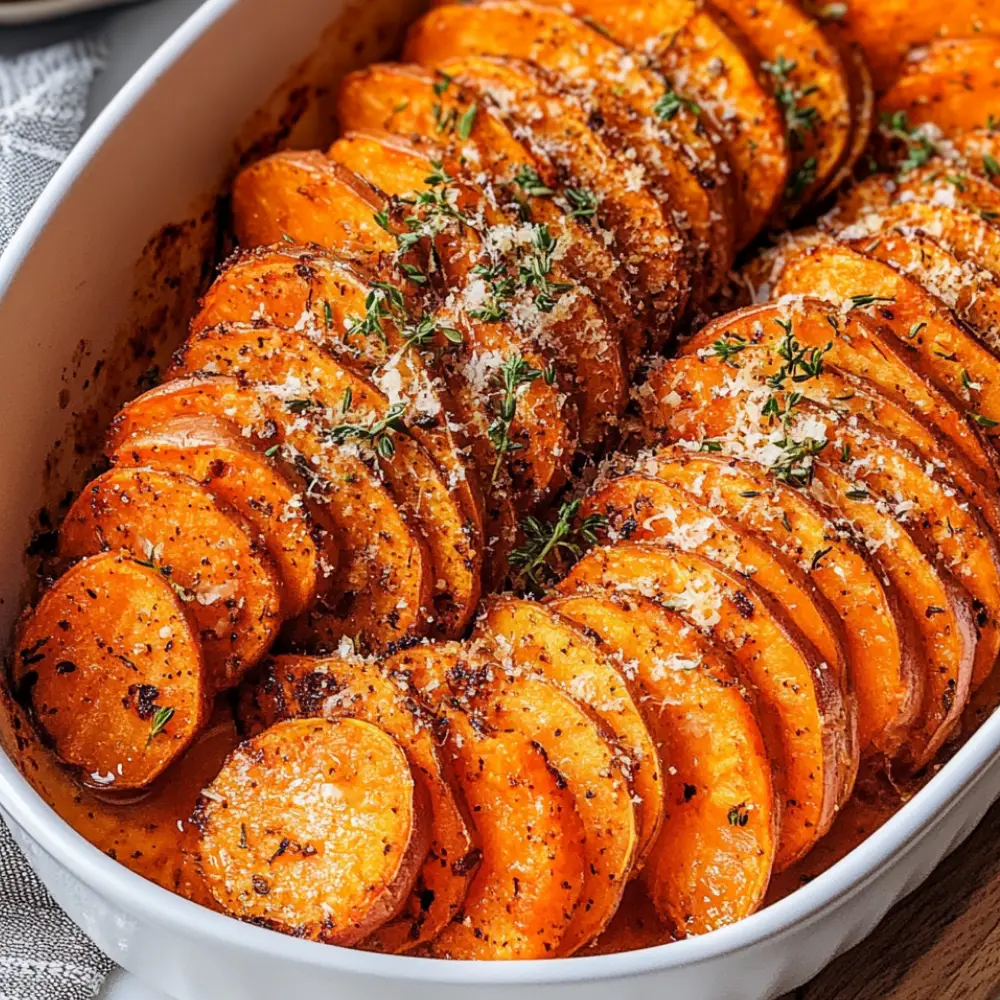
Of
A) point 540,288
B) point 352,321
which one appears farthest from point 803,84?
point 352,321

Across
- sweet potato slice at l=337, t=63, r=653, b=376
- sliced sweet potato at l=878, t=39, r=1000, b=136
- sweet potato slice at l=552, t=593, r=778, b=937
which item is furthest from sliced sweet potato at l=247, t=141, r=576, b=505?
sliced sweet potato at l=878, t=39, r=1000, b=136

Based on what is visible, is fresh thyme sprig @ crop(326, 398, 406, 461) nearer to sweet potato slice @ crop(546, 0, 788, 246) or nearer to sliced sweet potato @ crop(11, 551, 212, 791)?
sliced sweet potato @ crop(11, 551, 212, 791)

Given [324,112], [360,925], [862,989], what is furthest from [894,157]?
[360,925]

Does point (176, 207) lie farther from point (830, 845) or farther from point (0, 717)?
point (830, 845)

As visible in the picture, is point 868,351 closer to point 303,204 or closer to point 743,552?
point 743,552

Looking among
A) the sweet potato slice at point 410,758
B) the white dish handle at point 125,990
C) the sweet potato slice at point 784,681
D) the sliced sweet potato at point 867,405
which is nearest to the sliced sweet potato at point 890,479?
the sliced sweet potato at point 867,405

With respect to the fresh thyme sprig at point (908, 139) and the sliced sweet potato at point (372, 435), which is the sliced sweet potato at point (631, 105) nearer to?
the fresh thyme sprig at point (908, 139)
